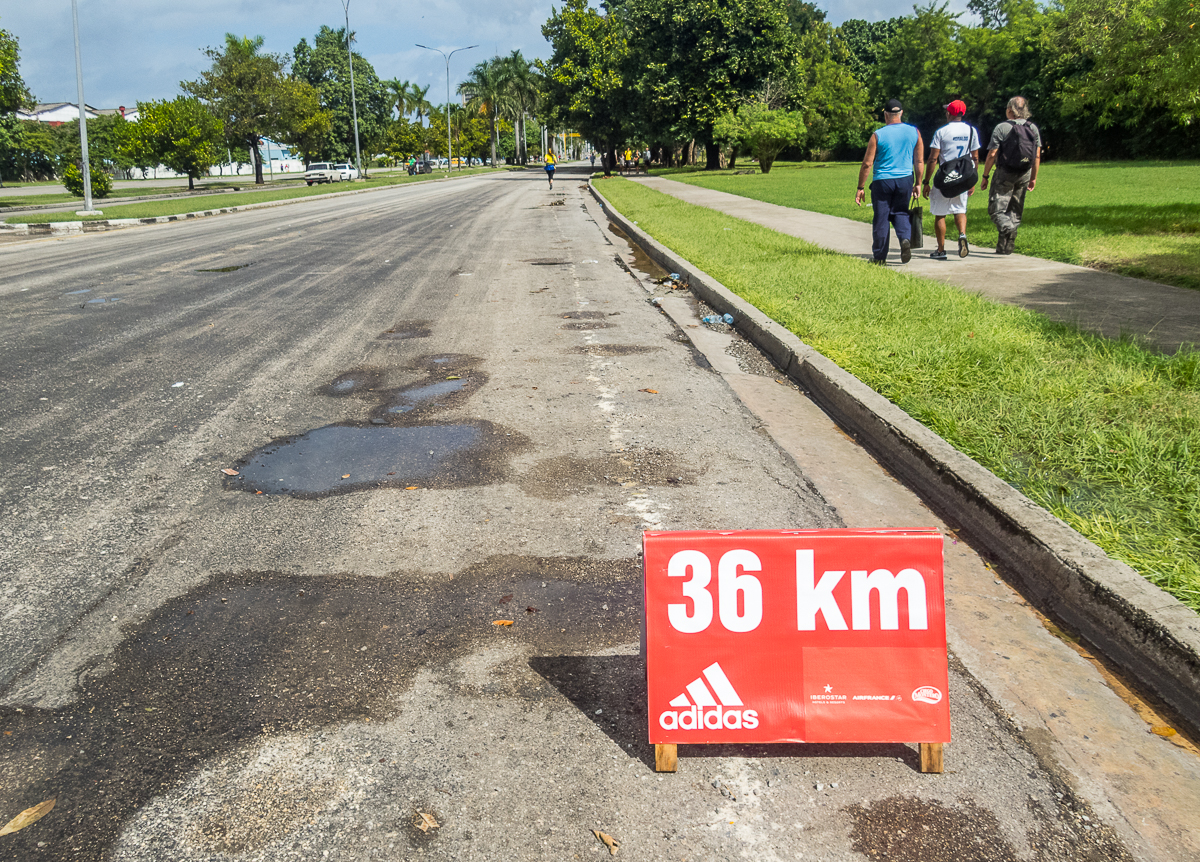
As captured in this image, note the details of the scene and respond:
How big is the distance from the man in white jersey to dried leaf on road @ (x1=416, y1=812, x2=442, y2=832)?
10522 millimetres

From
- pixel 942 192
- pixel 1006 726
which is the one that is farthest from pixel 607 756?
pixel 942 192

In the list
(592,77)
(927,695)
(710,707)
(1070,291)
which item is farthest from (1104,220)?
(592,77)

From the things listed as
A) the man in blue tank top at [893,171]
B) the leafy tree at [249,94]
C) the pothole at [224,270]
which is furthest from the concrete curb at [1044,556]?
the leafy tree at [249,94]

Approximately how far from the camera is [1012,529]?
3.62 meters

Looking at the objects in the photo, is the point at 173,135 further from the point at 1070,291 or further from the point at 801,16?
the point at 801,16

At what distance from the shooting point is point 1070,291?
28.2ft

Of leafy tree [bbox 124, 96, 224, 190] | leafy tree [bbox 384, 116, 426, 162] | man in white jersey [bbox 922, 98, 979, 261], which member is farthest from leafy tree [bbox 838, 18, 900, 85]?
man in white jersey [bbox 922, 98, 979, 261]

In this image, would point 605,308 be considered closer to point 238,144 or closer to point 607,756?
point 607,756

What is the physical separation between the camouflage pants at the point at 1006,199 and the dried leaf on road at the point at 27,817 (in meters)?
11.2

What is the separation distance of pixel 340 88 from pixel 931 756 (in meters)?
97.0

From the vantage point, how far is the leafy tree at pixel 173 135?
143 ft

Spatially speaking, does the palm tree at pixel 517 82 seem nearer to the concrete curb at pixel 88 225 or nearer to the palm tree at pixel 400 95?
the palm tree at pixel 400 95

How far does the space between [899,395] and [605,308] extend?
466 centimetres

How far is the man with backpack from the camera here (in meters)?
10.5
